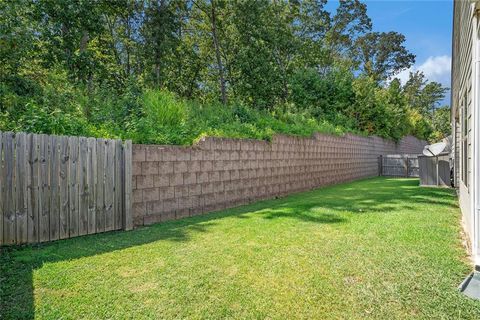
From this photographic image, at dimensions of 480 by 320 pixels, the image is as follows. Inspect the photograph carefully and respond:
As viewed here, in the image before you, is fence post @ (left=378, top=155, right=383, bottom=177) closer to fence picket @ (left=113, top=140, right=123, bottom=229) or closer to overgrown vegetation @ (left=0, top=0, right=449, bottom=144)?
overgrown vegetation @ (left=0, top=0, right=449, bottom=144)

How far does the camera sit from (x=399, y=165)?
1686 cm

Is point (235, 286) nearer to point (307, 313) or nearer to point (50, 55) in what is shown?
point (307, 313)

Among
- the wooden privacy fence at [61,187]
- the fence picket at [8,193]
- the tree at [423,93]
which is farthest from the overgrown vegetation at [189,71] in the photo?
the tree at [423,93]

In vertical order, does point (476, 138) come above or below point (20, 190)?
above

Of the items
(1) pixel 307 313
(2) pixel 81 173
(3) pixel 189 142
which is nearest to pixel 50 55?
(3) pixel 189 142

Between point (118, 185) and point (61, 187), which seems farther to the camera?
point (118, 185)

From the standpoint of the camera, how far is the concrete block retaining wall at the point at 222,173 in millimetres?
5445

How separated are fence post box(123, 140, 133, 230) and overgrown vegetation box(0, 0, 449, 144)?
376mm

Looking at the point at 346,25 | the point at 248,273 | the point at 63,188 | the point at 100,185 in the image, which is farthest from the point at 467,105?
the point at 346,25

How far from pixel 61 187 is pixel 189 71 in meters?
14.2

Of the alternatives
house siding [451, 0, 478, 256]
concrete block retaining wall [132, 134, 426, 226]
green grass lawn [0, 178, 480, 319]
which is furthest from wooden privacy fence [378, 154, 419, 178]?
green grass lawn [0, 178, 480, 319]

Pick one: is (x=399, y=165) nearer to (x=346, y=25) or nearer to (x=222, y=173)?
(x=222, y=173)

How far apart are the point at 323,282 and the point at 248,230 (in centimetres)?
194

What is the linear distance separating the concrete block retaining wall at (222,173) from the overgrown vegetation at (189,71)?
0.33 m
